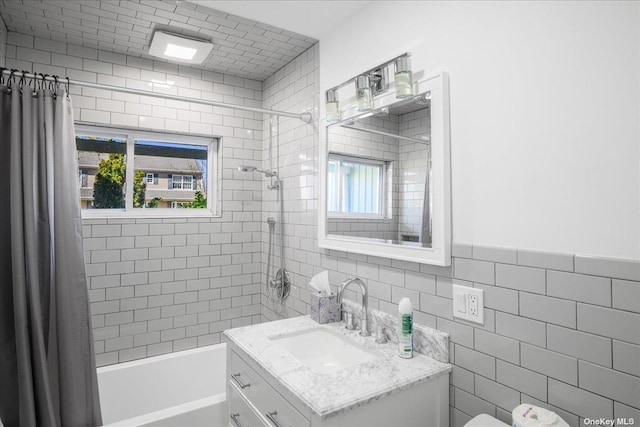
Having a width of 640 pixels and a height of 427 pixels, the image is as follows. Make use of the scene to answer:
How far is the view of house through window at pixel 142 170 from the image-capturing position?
2.61m

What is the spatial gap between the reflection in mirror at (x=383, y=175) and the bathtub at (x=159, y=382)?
4.34 ft

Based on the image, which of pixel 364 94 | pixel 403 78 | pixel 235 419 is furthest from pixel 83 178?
pixel 403 78

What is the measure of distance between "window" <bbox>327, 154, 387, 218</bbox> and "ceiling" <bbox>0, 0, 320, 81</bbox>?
2.82 ft

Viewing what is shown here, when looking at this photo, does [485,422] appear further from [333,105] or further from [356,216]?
[333,105]

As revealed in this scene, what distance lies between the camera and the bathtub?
236 cm

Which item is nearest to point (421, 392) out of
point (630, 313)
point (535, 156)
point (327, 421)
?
point (327, 421)

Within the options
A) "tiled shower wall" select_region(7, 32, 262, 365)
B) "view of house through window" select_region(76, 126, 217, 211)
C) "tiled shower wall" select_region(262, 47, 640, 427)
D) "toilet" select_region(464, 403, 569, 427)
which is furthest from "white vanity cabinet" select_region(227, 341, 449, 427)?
"view of house through window" select_region(76, 126, 217, 211)

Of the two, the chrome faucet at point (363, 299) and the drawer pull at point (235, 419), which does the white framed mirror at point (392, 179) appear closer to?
the chrome faucet at point (363, 299)

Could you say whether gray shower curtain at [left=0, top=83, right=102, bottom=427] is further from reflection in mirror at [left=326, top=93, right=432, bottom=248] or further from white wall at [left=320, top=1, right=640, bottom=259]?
white wall at [left=320, top=1, right=640, bottom=259]

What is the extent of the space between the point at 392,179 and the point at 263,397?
1.10 metres

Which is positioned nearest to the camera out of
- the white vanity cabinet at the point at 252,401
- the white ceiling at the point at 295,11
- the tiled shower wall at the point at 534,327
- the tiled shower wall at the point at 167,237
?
the tiled shower wall at the point at 534,327

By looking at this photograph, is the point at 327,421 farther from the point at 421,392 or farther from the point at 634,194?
the point at 634,194

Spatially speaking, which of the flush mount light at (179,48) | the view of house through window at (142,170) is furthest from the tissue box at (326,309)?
the flush mount light at (179,48)

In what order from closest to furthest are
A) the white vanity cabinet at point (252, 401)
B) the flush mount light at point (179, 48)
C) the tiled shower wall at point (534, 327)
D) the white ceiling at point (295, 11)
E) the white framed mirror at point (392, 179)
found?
the tiled shower wall at point (534, 327), the white vanity cabinet at point (252, 401), the white framed mirror at point (392, 179), the white ceiling at point (295, 11), the flush mount light at point (179, 48)
